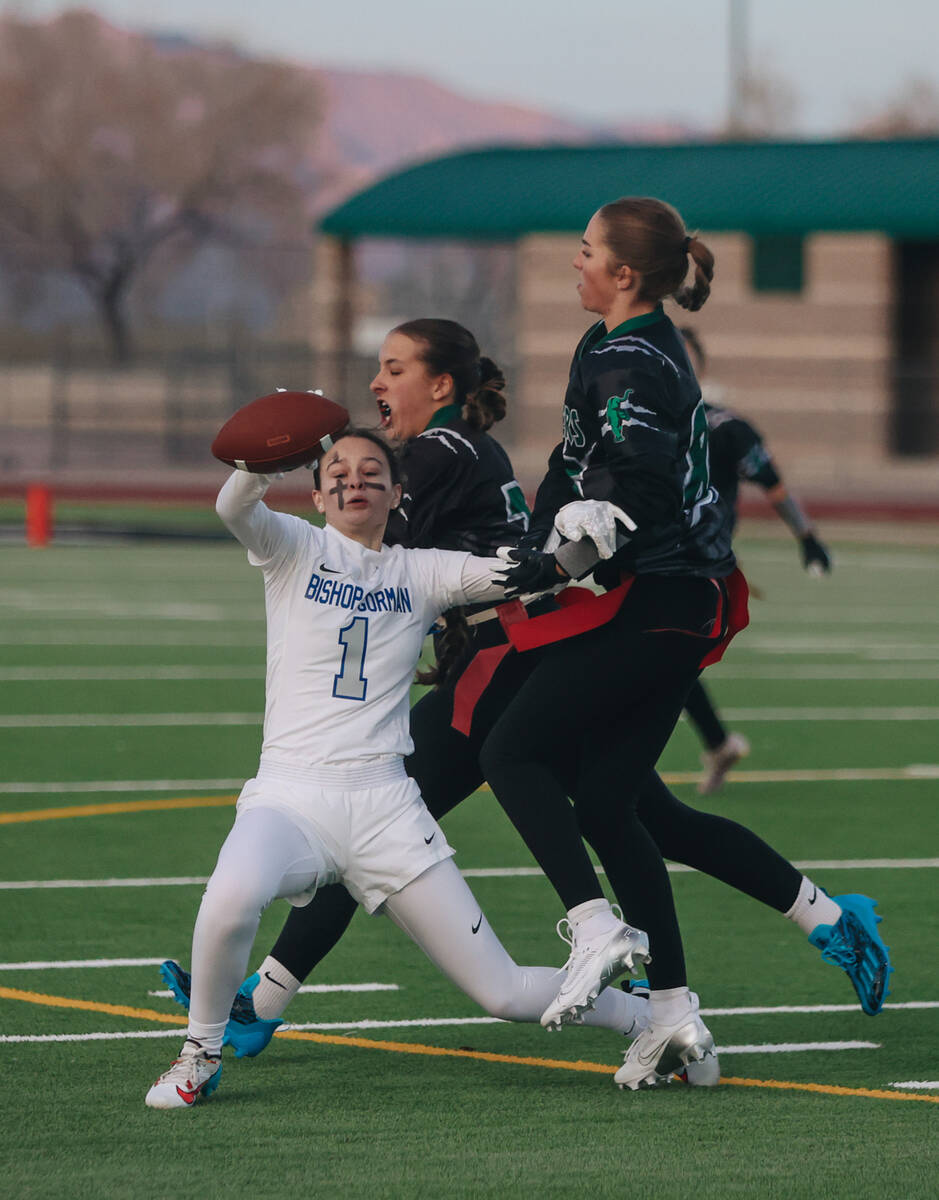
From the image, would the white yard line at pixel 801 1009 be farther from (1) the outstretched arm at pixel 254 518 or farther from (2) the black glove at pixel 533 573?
(1) the outstretched arm at pixel 254 518

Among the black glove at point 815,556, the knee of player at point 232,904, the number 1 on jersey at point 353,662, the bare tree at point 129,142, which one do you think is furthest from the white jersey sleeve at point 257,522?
the bare tree at point 129,142

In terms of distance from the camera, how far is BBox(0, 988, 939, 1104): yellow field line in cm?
557

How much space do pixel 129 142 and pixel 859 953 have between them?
91704 millimetres

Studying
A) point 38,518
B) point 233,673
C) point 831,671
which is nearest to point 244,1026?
point 233,673

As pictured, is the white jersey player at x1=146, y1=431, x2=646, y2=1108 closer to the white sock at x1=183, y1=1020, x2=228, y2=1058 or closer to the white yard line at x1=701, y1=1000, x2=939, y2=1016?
the white sock at x1=183, y1=1020, x2=228, y2=1058

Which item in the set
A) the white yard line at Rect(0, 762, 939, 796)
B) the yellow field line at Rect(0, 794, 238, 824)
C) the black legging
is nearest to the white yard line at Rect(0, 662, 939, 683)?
the white yard line at Rect(0, 762, 939, 796)

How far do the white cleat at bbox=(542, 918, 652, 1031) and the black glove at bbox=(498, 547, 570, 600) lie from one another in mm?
843

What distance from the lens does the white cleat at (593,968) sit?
209 inches

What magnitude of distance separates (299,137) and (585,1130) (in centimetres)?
9313

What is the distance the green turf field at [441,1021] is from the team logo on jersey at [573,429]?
1611 millimetres

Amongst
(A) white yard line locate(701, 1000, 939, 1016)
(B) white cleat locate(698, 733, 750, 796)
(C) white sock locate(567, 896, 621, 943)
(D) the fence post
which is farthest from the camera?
(D) the fence post

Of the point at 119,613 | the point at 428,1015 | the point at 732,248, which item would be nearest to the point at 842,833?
the point at 428,1015

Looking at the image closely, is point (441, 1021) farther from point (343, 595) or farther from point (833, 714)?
point (833, 714)

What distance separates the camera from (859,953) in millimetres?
5828
